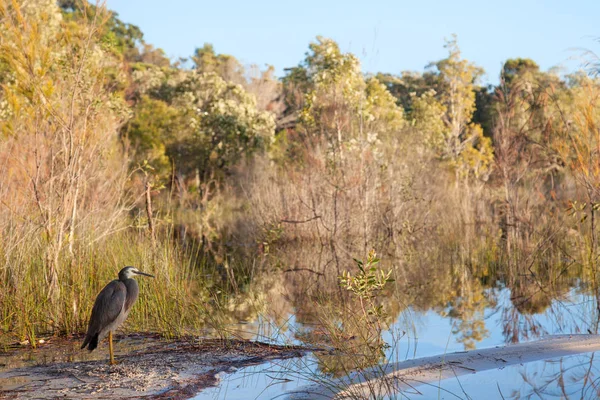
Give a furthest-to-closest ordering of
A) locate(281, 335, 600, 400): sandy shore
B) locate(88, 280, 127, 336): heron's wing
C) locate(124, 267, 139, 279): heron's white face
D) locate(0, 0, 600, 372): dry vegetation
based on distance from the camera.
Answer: locate(0, 0, 600, 372): dry vegetation → locate(124, 267, 139, 279): heron's white face → locate(88, 280, 127, 336): heron's wing → locate(281, 335, 600, 400): sandy shore

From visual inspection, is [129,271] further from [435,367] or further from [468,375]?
[468,375]

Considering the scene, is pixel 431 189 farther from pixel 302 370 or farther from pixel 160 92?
pixel 160 92

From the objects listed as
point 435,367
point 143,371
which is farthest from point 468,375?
point 143,371

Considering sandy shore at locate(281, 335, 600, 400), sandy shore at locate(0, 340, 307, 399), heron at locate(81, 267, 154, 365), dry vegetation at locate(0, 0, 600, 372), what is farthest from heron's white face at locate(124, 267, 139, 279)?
sandy shore at locate(281, 335, 600, 400)

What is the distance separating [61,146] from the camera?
5945 mm

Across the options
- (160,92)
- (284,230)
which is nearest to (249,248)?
(284,230)

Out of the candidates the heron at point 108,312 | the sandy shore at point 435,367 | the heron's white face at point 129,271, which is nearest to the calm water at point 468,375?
the sandy shore at point 435,367

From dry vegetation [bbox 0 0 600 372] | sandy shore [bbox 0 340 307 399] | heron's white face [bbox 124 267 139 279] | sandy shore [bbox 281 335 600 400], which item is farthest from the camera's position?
dry vegetation [bbox 0 0 600 372]

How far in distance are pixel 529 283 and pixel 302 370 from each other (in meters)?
→ 4.87

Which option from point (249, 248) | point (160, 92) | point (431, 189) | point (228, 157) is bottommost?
point (249, 248)

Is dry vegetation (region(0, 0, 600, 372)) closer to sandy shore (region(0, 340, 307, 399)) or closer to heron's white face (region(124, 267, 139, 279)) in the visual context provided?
sandy shore (region(0, 340, 307, 399))

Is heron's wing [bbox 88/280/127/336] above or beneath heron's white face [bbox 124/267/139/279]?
beneath

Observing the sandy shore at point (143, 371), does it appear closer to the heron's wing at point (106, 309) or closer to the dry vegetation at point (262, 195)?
the heron's wing at point (106, 309)

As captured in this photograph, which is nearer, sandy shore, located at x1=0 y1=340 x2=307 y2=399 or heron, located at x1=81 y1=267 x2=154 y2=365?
sandy shore, located at x1=0 y1=340 x2=307 y2=399
